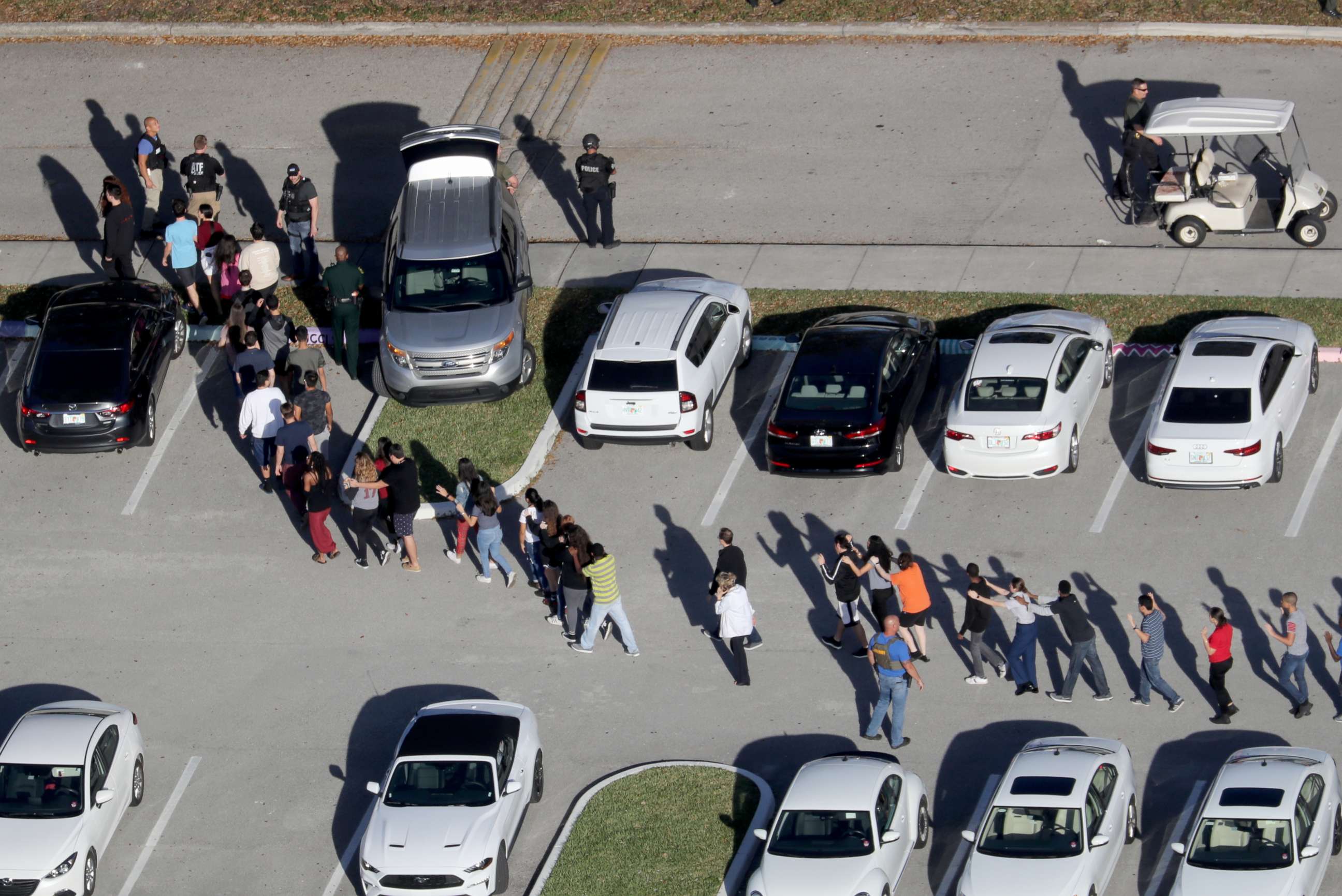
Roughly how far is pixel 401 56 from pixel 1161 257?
1449 centimetres

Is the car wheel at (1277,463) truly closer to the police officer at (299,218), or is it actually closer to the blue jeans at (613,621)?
the blue jeans at (613,621)

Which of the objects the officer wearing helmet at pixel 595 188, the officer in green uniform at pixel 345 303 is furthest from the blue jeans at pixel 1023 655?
the officer wearing helmet at pixel 595 188

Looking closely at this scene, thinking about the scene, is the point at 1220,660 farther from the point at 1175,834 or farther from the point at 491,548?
the point at 491,548

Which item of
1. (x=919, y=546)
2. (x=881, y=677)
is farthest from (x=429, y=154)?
(x=881, y=677)

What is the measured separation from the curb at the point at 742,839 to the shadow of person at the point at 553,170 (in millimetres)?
11371

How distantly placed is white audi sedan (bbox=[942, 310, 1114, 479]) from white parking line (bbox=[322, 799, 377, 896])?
838 centimetres

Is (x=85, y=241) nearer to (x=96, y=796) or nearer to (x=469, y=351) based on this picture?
(x=469, y=351)

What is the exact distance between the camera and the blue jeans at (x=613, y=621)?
70.5 feet

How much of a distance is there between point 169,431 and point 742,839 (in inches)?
430

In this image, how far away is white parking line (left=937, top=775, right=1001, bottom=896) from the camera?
736 inches

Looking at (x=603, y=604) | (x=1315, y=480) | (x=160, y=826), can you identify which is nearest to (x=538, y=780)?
(x=603, y=604)

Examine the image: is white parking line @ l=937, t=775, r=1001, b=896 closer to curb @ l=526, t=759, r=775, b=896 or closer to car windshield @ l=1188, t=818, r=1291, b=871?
curb @ l=526, t=759, r=775, b=896

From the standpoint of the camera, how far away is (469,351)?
82.2 ft

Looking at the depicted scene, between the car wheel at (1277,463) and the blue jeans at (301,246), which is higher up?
the blue jeans at (301,246)
